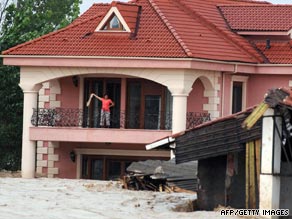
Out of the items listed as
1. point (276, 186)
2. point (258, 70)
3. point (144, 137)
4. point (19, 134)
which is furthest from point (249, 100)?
point (276, 186)

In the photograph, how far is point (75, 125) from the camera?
166 ft

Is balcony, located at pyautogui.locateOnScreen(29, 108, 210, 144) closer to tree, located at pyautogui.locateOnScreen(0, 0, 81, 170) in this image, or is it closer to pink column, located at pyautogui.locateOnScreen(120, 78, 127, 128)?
pink column, located at pyautogui.locateOnScreen(120, 78, 127, 128)

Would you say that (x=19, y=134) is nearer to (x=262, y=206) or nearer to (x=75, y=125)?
(x=75, y=125)

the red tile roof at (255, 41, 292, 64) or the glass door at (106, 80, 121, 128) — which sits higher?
the red tile roof at (255, 41, 292, 64)

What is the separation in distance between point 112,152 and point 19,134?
716 centimetres

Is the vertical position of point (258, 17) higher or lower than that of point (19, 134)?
higher

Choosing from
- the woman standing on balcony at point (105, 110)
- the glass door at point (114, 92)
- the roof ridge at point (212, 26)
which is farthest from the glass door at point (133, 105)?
the roof ridge at point (212, 26)

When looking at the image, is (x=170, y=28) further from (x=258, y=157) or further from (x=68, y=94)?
(x=258, y=157)

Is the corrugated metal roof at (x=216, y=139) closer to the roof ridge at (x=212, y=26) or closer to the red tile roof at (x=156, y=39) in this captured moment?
the red tile roof at (x=156, y=39)

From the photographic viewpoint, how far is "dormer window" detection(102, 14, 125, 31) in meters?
50.0

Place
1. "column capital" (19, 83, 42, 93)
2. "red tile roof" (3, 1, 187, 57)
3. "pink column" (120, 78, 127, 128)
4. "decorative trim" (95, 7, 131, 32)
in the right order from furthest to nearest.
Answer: "pink column" (120, 78, 127, 128), "column capital" (19, 83, 42, 93), "decorative trim" (95, 7, 131, 32), "red tile roof" (3, 1, 187, 57)

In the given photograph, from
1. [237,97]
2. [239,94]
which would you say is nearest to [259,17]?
[239,94]

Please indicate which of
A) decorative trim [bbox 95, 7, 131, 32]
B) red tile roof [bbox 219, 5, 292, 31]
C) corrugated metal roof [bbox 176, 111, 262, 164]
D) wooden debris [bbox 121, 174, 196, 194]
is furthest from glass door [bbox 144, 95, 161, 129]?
corrugated metal roof [bbox 176, 111, 262, 164]

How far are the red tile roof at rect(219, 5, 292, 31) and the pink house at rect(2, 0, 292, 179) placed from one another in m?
0.08
